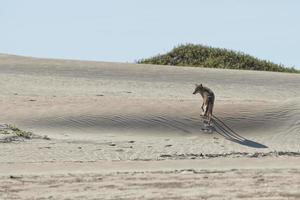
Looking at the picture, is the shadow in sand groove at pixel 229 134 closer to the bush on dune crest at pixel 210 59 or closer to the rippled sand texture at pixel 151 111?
the rippled sand texture at pixel 151 111

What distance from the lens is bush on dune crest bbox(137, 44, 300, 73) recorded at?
34.6 m

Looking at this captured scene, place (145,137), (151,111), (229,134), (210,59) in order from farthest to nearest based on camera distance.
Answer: (210,59), (151,111), (229,134), (145,137)

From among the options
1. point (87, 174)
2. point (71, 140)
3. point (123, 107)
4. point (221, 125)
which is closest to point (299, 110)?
point (221, 125)

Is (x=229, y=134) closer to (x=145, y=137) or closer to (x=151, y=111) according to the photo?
(x=145, y=137)

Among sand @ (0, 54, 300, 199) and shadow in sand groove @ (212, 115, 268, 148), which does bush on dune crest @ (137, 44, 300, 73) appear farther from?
shadow in sand groove @ (212, 115, 268, 148)

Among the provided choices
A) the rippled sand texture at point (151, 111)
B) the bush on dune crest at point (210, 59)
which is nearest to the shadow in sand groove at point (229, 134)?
the rippled sand texture at point (151, 111)

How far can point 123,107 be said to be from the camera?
19.4 m

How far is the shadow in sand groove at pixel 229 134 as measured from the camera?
16875 millimetres

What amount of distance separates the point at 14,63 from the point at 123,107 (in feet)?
39.0

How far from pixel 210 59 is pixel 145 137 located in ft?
59.3

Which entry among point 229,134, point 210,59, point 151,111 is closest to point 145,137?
point 151,111

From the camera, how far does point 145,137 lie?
57.3ft

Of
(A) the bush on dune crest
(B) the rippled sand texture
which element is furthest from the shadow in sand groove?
(A) the bush on dune crest

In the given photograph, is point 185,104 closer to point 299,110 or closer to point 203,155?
point 299,110
